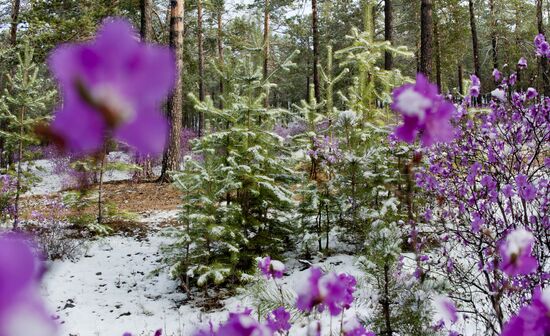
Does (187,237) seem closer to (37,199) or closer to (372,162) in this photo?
(372,162)

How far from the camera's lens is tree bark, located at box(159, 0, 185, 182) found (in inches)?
377

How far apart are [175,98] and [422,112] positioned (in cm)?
961

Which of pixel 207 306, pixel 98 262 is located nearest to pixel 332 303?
pixel 207 306

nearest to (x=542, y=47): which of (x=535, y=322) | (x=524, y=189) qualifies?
(x=524, y=189)

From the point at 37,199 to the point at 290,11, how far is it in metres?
14.7

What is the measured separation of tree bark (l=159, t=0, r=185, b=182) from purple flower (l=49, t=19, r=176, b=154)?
366 inches

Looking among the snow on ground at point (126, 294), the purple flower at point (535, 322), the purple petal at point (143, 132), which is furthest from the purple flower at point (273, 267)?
the snow on ground at point (126, 294)

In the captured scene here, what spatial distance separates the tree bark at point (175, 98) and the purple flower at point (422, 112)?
9.00 metres

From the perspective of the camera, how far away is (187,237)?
5102 millimetres

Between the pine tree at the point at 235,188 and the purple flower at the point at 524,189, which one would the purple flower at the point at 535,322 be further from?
the pine tree at the point at 235,188

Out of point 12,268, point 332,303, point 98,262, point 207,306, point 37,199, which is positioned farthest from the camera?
point 37,199

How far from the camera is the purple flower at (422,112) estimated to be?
68 cm

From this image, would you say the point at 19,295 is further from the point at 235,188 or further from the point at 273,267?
the point at 235,188

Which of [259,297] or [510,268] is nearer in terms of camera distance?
[510,268]
